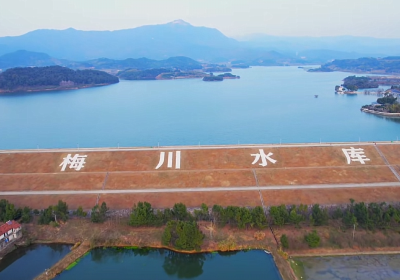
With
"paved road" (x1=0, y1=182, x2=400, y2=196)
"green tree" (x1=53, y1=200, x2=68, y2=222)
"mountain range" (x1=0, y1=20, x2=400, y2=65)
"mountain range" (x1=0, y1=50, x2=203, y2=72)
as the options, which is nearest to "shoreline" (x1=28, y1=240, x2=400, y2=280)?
"green tree" (x1=53, y1=200, x2=68, y2=222)

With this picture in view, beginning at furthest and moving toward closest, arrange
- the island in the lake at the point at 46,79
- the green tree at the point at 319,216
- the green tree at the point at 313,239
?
the island in the lake at the point at 46,79
the green tree at the point at 319,216
the green tree at the point at 313,239

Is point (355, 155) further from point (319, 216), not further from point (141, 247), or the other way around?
point (141, 247)

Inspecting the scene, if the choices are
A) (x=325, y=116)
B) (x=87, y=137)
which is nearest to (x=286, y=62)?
(x=325, y=116)

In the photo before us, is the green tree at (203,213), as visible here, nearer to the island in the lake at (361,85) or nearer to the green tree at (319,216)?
the green tree at (319,216)

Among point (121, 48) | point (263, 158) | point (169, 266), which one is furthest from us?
point (121, 48)

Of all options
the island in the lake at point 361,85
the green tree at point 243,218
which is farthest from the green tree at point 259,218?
the island in the lake at point 361,85

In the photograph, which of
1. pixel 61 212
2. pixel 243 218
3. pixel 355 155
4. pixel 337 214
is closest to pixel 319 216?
pixel 337 214

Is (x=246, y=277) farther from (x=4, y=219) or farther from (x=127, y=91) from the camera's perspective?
(x=127, y=91)

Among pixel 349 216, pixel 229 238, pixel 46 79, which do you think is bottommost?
pixel 229 238
